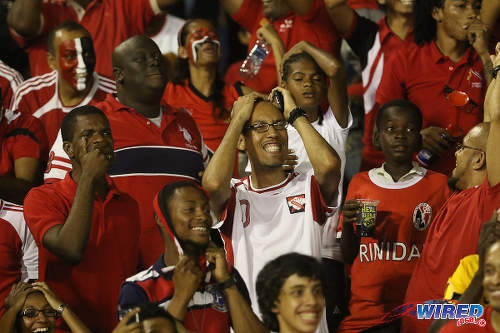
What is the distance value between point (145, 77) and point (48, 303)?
195 cm

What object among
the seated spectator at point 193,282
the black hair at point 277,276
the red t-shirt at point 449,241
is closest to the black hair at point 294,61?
the red t-shirt at point 449,241

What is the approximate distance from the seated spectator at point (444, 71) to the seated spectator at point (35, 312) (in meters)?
2.86

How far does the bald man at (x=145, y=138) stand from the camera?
5438 millimetres

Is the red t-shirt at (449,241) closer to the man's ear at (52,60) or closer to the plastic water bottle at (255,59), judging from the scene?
the plastic water bottle at (255,59)

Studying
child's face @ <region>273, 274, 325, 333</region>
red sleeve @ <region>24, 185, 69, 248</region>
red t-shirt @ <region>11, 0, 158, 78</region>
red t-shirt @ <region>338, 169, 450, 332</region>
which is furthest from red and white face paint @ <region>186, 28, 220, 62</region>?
child's face @ <region>273, 274, 325, 333</region>

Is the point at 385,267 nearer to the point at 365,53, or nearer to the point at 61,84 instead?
the point at 365,53

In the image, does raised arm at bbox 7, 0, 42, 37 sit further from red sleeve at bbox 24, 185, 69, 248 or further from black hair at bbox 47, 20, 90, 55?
red sleeve at bbox 24, 185, 69, 248

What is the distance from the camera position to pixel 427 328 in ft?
14.8

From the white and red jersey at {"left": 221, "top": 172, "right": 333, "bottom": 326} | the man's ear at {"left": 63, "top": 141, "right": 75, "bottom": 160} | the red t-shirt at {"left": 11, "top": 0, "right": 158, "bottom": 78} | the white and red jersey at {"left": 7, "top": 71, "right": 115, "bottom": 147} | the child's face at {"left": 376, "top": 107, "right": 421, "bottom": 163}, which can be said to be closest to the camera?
the white and red jersey at {"left": 221, "top": 172, "right": 333, "bottom": 326}

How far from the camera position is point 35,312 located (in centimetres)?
448

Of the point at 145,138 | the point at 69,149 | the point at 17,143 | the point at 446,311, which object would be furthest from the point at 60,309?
the point at 446,311

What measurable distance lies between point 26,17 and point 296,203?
353 centimetres

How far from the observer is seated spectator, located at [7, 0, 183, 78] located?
7.22 meters

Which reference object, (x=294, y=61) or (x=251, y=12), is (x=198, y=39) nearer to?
(x=251, y=12)
